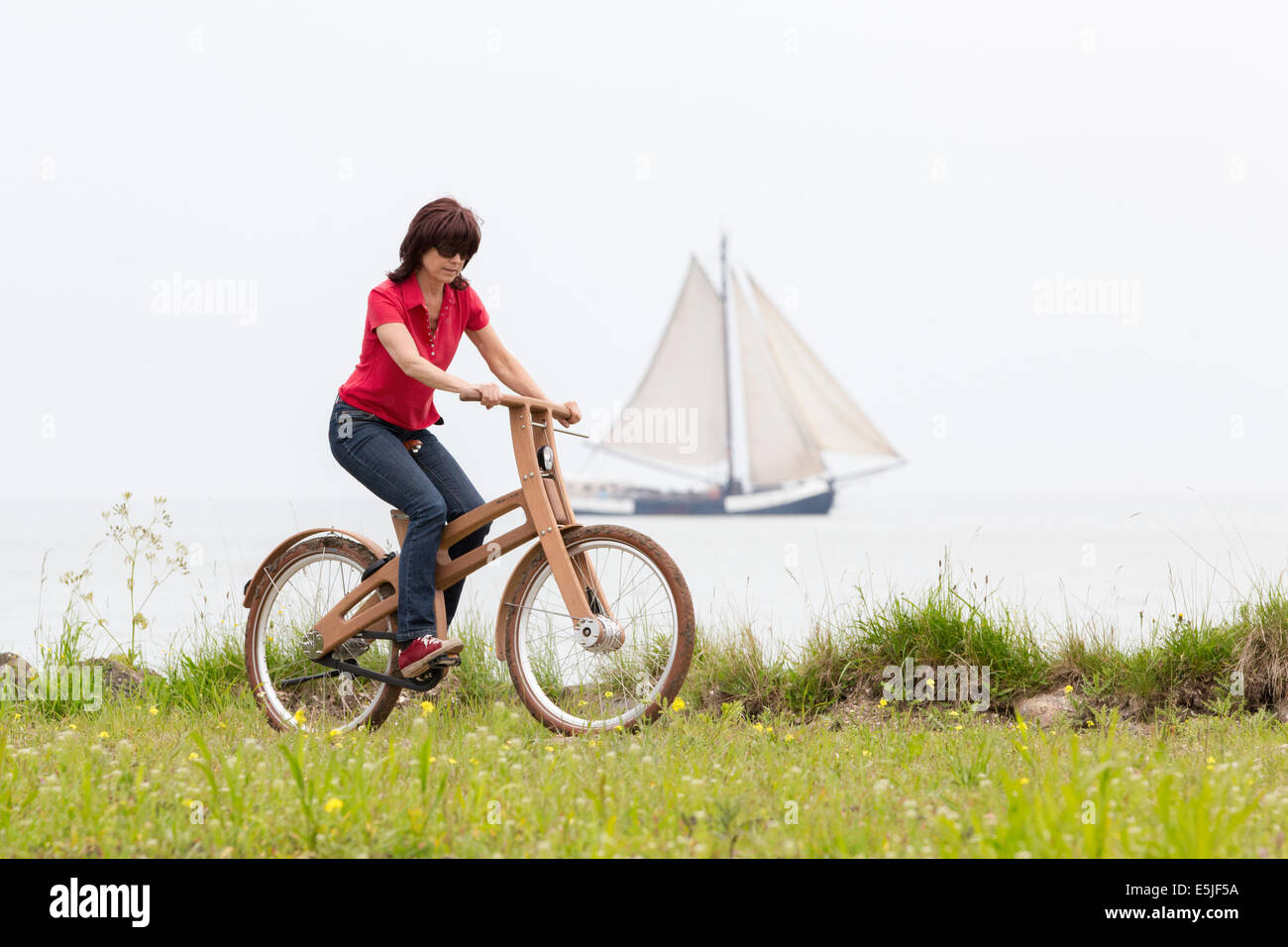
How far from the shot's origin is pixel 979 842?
8.97 feet

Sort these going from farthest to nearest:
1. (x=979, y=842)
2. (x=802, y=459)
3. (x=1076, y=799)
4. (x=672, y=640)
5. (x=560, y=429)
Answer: (x=802, y=459)
(x=560, y=429)
(x=672, y=640)
(x=1076, y=799)
(x=979, y=842)

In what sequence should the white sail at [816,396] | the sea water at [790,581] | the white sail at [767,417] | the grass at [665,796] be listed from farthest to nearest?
the white sail at [767,417], the white sail at [816,396], the sea water at [790,581], the grass at [665,796]

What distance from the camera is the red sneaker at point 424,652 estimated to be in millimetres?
4871

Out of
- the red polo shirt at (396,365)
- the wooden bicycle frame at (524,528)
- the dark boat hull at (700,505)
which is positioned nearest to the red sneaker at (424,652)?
the wooden bicycle frame at (524,528)

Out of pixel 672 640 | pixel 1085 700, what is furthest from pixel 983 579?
pixel 672 640

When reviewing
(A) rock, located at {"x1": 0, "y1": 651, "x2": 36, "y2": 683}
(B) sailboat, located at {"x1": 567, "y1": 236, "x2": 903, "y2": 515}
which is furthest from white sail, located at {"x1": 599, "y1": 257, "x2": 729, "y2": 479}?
(A) rock, located at {"x1": 0, "y1": 651, "x2": 36, "y2": 683}

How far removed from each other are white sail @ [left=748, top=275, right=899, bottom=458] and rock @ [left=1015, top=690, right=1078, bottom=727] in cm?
2885

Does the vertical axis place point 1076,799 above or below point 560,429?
below

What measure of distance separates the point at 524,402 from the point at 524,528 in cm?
58

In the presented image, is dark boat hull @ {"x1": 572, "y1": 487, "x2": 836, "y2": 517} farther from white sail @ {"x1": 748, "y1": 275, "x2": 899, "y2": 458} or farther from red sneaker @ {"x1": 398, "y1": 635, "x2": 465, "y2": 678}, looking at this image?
red sneaker @ {"x1": 398, "y1": 635, "x2": 465, "y2": 678}

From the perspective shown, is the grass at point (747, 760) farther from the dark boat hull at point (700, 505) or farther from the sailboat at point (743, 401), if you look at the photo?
the dark boat hull at point (700, 505)

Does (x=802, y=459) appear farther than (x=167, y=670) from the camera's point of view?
Yes

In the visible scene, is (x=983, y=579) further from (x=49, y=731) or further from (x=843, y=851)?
(x=49, y=731)
